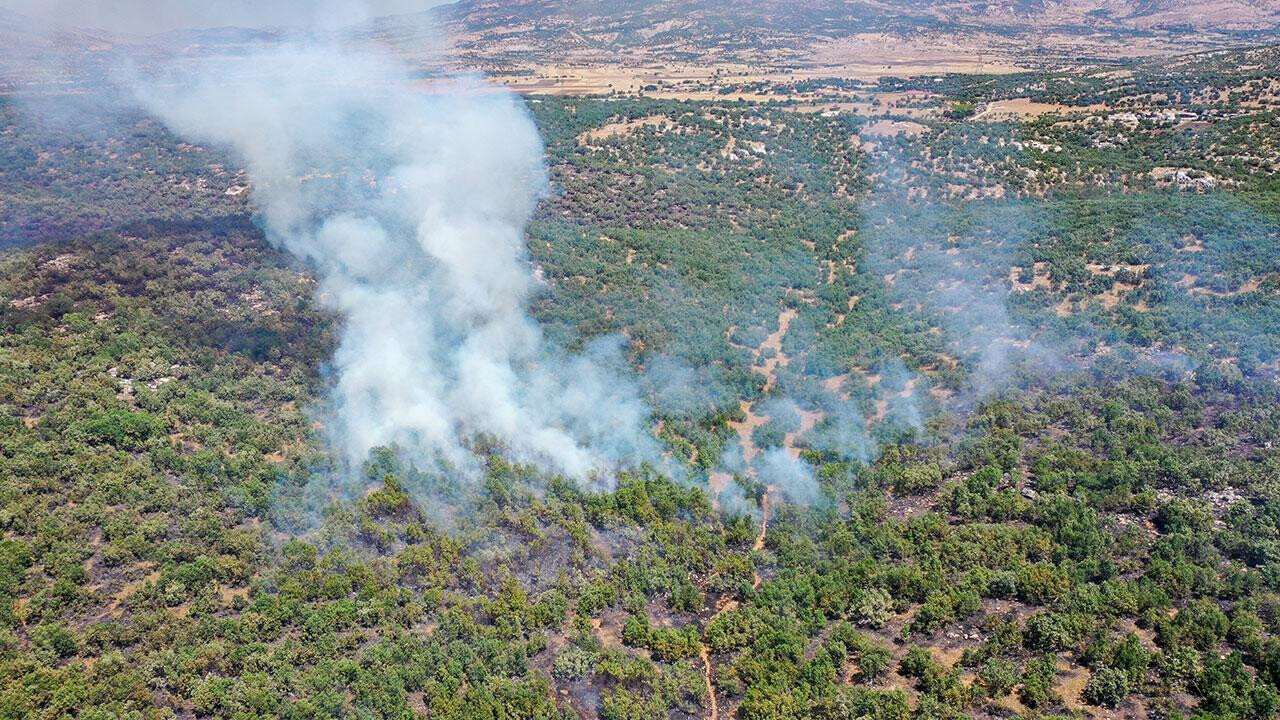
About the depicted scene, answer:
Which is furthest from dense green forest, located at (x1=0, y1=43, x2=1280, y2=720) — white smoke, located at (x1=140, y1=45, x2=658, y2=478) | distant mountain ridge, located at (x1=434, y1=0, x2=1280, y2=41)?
distant mountain ridge, located at (x1=434, y1=0, x2=1280, y2=41)

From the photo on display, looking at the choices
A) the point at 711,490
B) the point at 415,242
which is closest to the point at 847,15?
the point at 415,242

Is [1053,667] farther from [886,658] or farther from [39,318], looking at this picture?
[39,318]

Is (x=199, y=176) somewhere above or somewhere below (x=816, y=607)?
above

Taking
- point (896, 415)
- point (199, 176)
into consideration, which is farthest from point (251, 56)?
point (896, 415)

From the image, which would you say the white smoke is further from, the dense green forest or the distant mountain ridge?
the distant mountain ridge

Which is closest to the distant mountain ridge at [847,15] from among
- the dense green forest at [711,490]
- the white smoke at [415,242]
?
the white smoke at [415,242]

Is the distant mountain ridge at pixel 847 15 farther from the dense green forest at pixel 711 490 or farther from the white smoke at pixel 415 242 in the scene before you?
the dense green forest at pixel 711 490

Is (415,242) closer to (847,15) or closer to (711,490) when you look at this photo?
(711,490)
